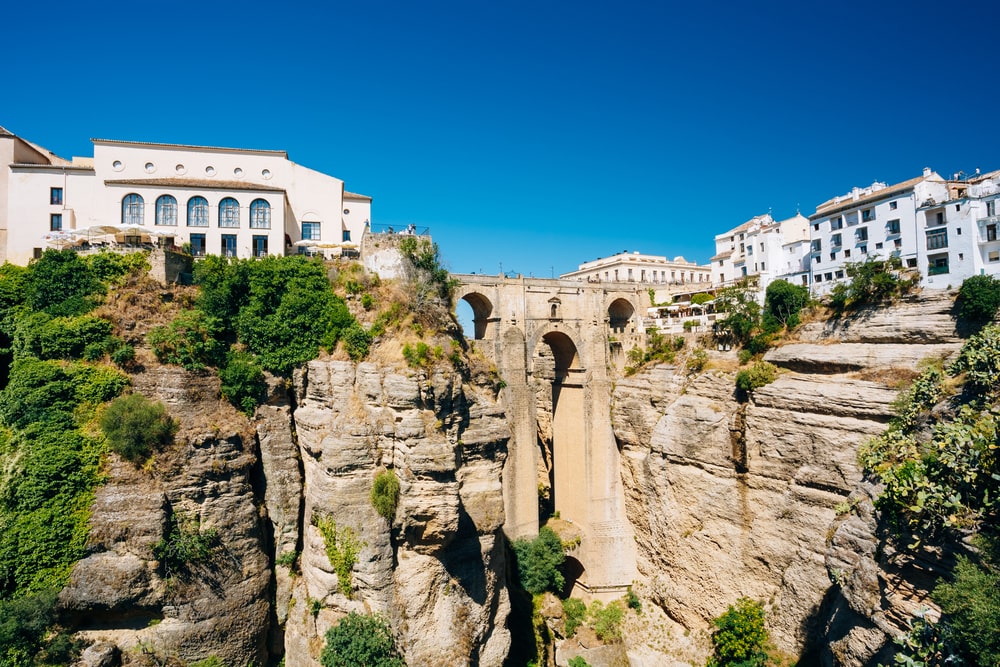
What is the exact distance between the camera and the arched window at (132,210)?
26.1m

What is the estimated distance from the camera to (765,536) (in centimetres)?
2667

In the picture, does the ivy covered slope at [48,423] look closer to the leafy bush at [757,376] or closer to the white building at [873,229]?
the leafy bush at [757,376]

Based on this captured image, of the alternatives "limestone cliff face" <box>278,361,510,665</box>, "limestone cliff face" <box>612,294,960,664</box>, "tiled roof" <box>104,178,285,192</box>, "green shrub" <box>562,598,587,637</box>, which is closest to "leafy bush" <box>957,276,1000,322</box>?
"limestone cliff face" <box>612,294,960,664</box>

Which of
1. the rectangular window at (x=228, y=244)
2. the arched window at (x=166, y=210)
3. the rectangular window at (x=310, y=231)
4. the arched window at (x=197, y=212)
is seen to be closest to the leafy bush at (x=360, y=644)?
the rectangular window at (x=228, y=244)

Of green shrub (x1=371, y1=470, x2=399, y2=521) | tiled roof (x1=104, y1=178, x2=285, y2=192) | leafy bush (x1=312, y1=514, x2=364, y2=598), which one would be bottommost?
leafy bush (x1=312, y1=514, x2=364, y2=598)

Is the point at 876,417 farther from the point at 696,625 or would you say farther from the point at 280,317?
the point at 280,317

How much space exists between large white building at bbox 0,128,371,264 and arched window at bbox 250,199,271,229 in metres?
0.04

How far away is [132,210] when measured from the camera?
85.7 feet

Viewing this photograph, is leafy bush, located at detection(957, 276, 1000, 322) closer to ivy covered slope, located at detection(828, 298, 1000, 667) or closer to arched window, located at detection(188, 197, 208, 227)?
ivy covered slope, located at detection(828, 298, 1000, 667)

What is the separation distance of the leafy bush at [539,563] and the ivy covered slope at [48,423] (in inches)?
806

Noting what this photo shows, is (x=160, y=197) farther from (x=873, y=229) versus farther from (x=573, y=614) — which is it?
(x=873, y=229)

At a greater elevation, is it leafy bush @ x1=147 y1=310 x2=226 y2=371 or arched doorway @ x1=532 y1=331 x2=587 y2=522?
leafy bush @ x1=147 y1=310 x2=226 y2=371

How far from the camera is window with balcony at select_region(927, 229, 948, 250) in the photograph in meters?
28.4

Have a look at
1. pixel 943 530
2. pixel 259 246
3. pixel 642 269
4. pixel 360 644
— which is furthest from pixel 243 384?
pixel 642 269
